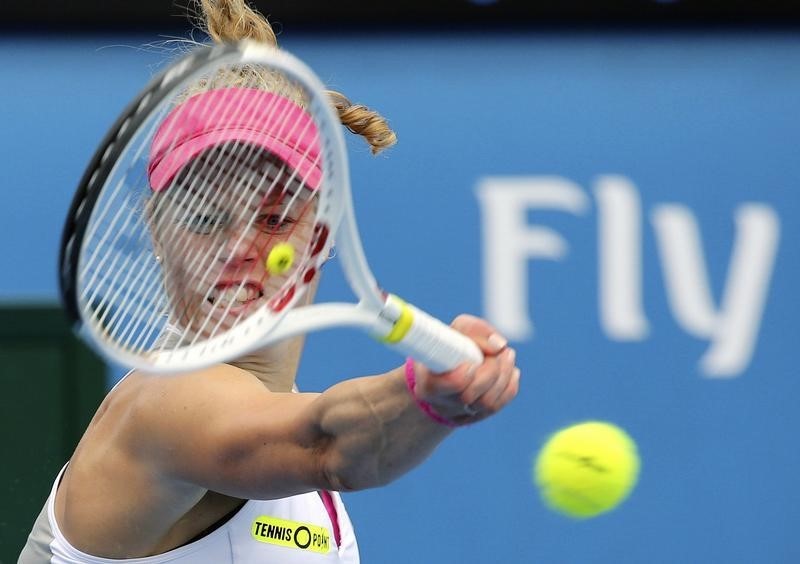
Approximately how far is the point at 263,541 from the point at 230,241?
18.1 inches

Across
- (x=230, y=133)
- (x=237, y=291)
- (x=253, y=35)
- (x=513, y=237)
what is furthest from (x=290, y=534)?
(x=513, y=237)

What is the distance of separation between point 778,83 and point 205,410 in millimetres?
2169

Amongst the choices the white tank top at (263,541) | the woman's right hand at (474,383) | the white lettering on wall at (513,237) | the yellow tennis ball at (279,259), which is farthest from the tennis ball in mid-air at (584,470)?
the white lettering on wall at (513,237)

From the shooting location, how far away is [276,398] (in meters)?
1.54

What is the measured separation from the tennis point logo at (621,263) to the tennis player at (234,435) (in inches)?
59.4

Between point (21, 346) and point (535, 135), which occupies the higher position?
point (535, 135)

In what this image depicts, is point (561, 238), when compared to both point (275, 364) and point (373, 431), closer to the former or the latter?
point (275, 364)

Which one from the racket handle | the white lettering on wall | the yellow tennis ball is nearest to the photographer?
the racket handle

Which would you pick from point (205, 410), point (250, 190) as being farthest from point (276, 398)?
point (250, 190)

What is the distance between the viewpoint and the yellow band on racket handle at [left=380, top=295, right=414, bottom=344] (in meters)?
1.39

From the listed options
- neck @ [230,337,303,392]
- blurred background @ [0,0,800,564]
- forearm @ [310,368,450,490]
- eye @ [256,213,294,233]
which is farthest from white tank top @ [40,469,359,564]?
blurred background @ [0,0,800,564]

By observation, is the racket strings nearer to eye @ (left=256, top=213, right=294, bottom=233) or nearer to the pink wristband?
eye @ (left=256, top=213, right=294, bottom=233)

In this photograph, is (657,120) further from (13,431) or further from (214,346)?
(214,346)

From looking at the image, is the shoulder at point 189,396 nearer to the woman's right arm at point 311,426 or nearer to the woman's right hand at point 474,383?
the woman's right arm at point 311,426
